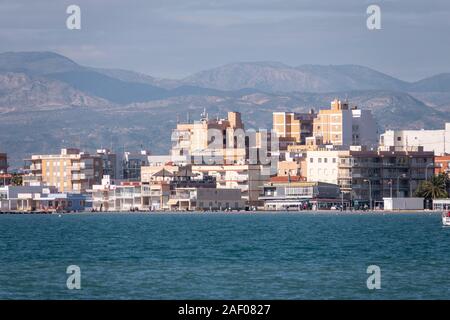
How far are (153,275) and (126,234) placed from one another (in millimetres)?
66496

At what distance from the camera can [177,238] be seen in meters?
127

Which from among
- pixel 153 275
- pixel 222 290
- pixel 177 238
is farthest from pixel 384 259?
pixel 177 238

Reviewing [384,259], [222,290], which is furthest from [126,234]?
[222,290]

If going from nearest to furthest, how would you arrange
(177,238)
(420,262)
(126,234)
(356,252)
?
1. (420,262)
2. (356,252)
3. (177,238)
4. (126,234)

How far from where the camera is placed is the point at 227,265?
3214 inches

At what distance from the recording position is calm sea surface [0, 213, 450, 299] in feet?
207

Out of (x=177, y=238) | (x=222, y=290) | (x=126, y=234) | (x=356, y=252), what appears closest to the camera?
(x=222, y=290)

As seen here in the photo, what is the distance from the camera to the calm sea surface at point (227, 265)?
63188mm

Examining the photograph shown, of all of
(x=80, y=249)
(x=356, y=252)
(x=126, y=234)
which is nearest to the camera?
(x=356, y=252)
